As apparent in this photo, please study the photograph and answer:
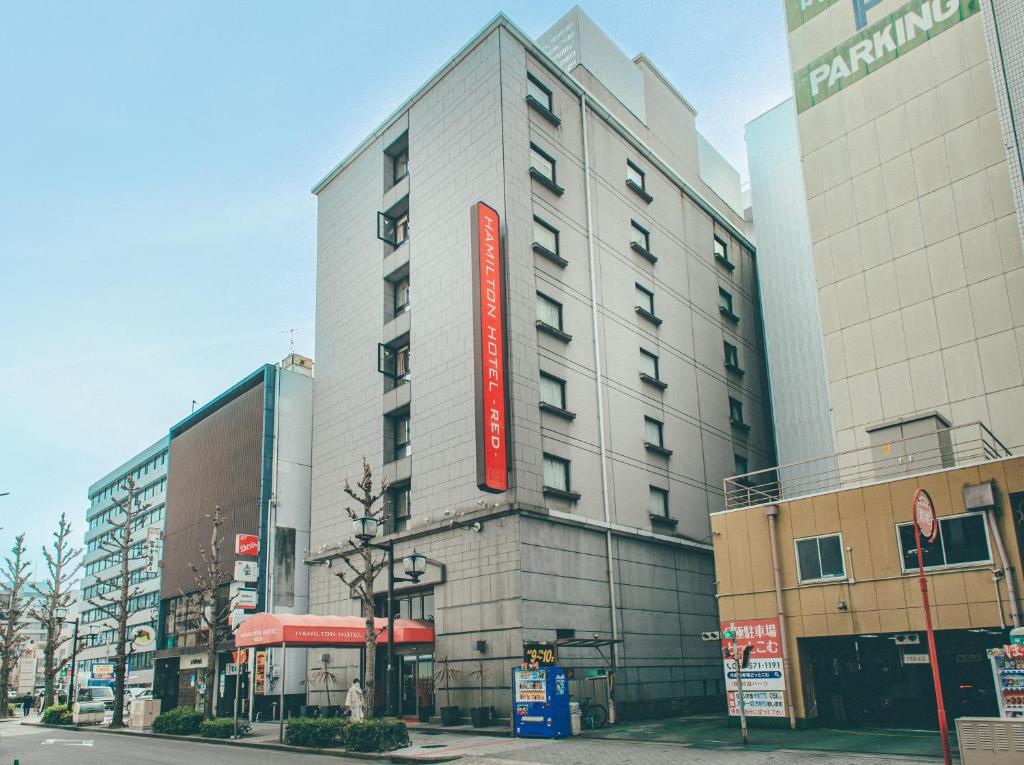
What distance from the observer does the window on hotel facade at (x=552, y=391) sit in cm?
3416

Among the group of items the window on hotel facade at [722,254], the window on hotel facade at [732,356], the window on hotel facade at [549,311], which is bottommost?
the window on hotel facade at [549,311]

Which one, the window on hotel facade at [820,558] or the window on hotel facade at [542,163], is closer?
the window on hotel facade at [820,558]

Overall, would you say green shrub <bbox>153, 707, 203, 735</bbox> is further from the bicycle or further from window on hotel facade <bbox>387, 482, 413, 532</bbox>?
the bicycle

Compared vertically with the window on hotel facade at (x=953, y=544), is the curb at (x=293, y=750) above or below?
below

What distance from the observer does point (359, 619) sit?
3145 centimetres

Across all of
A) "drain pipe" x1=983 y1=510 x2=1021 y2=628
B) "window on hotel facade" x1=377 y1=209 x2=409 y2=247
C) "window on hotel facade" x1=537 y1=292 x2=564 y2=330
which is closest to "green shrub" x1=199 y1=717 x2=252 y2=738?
"window on hotel facade" x1=537 y1=292 x2=564 y2=330

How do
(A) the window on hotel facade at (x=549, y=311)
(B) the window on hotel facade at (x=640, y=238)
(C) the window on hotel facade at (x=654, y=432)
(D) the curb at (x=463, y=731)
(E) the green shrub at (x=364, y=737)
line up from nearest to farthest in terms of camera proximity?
(E) the green shrub at (x=364, y=737), (D) the curb at (x=463, y=731), (A) the window on hotel facade at (x=549, y=311), (C) the window on hotel facade at (x=654, y=432), (B) the window on hotel facade at (x=640, y=238)

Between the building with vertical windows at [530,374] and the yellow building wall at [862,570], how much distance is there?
640cm

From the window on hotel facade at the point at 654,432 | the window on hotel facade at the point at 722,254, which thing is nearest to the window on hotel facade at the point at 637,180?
the window on hotel facade at the point at 722,254

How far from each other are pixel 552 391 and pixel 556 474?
3.44 m

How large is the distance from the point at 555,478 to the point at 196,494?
28.2 meters

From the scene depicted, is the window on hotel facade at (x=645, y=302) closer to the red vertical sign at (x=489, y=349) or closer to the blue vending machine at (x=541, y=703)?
the red vertical sign at (x=489, y=349)

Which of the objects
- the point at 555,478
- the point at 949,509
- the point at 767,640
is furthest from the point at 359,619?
the point at 949,509

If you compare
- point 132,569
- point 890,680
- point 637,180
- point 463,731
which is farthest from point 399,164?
point 132,569
